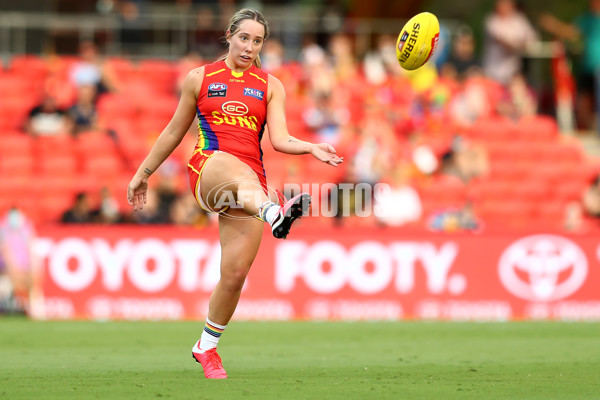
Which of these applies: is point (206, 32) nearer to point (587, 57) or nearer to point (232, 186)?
point (587, 57)

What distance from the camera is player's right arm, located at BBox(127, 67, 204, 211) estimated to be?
7508 millimetres

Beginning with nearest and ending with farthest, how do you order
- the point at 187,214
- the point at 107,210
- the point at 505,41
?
1. the point at 107,210
2. the point at 187,214
3. the point at 505,41

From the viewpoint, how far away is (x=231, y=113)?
293 inches

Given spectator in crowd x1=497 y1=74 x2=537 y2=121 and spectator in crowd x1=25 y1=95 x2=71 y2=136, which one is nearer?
spectator in crowd x1=25 y1=95 x2=71 y2=136

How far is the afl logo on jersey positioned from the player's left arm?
0.21 meters

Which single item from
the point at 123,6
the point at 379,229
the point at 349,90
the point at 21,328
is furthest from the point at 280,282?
the point at 123,6

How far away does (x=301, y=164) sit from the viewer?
1792cm

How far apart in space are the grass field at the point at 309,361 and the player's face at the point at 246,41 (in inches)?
94.9

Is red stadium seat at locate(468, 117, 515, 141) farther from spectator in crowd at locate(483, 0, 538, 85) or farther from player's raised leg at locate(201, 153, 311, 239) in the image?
player's raised leg at locate(201, 153, 311, 239)

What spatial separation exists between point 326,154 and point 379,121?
38.6 ft

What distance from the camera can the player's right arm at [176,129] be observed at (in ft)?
24.6

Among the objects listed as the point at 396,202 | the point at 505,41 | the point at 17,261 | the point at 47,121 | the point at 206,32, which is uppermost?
the point at 206,32

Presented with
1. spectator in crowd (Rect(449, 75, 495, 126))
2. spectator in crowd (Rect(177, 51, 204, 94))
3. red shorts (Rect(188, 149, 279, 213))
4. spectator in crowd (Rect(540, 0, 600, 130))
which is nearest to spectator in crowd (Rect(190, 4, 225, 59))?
spectator in crowd (Rect(177, 51, 204, 94))

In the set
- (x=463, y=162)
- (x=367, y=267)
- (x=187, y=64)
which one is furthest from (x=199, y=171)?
(x=187, y=64)
